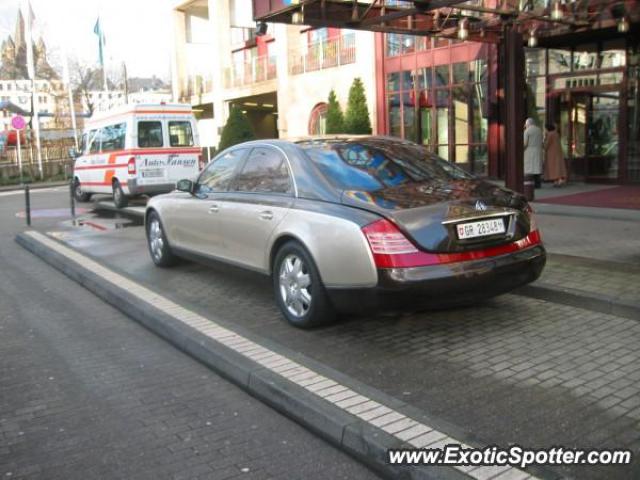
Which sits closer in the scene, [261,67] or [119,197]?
[119,197]

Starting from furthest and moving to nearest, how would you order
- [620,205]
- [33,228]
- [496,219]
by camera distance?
[33,228]
[620,205]
[496,219]

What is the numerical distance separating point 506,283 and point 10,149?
39377 millimetres

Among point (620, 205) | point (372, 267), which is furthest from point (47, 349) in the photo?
point (620, 205)

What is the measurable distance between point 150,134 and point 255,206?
35.5 ft

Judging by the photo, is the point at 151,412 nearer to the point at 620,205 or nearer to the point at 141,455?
the point at 141,455

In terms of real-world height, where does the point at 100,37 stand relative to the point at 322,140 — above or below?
above

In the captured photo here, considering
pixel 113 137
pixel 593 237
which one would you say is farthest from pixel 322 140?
pixel 113 137

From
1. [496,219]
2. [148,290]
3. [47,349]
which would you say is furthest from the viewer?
[148,290]

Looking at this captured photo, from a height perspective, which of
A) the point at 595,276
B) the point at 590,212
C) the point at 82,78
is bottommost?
the point at 595,276

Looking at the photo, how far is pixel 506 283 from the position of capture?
16.9ft

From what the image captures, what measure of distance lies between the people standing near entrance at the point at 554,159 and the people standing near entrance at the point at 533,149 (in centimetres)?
69

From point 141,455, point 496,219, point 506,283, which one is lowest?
point 141,455

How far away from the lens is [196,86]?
1459 inches

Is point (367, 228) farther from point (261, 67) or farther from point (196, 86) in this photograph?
point (196, 86)
